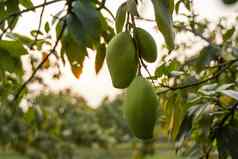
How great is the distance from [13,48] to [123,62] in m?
0.52

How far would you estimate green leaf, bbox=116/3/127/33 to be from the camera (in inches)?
26.7

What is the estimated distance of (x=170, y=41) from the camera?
0.61m

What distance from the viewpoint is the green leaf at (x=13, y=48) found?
108cm

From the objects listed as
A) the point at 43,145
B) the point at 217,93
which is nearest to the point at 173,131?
the point at 217,93

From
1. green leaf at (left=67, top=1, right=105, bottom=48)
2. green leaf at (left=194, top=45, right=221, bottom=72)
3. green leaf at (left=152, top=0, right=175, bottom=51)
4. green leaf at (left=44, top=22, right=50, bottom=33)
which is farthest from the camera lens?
green leaf at (left=194, top=45, right=221, bottom=72)

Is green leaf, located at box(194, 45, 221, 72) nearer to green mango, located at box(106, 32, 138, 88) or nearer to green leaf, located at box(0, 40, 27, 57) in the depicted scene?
green leaf, located at box(0, 40, 27, 57)

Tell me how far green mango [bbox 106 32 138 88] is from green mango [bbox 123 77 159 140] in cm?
1

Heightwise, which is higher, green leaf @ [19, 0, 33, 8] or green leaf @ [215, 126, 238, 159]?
green leaf @ [19, 0, 33, 8]

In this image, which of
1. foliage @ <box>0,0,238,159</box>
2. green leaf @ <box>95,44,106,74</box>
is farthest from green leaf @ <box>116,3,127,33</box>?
green leaf @ <box>95,44,106,74</box>

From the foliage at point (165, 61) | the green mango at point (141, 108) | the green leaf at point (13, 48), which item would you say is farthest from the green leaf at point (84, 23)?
the green mango at point (141, 108)

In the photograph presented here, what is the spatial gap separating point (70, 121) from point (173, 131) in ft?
24.2

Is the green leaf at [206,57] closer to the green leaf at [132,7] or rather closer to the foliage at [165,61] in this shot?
the foliage at [165,61]

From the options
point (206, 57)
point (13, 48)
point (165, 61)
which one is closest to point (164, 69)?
point (165, 61)

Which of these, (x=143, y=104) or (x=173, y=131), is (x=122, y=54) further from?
(x=173, y=131)
